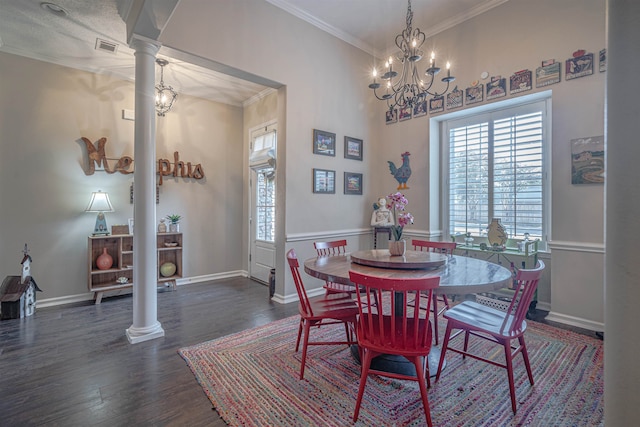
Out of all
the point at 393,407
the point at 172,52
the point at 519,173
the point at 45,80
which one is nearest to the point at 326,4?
the point at 172,52

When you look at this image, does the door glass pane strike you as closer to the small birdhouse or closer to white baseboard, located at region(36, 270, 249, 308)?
white baseboard, located at region(36, 270, 249, 308)

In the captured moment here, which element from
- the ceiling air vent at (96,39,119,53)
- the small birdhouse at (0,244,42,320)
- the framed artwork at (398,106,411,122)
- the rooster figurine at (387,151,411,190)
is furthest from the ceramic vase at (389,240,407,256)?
the small birdhouse at (0,244,42,320)

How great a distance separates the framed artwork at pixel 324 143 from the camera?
13.6ft

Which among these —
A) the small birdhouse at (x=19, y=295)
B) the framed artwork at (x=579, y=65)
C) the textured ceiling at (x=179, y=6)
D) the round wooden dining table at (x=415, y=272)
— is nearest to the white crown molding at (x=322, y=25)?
the textured ceiling at (x=179, y=6)

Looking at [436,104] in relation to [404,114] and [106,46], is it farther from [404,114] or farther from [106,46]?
[106,46]

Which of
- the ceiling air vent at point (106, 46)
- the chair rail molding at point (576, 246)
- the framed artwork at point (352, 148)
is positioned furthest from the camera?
the framed artwork at point (352, 148)

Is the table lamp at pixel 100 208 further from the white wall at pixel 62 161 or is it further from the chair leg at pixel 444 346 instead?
the chair leg at pixel 444 346

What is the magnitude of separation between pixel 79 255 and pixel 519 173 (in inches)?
226

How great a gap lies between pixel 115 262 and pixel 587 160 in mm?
5824

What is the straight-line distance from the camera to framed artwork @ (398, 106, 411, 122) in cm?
455

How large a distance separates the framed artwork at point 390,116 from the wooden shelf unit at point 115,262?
3.72 m

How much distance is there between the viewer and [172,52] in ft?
9.77

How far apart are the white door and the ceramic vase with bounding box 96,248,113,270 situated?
6.77 ft

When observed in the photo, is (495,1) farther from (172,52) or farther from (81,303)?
(81,303)
